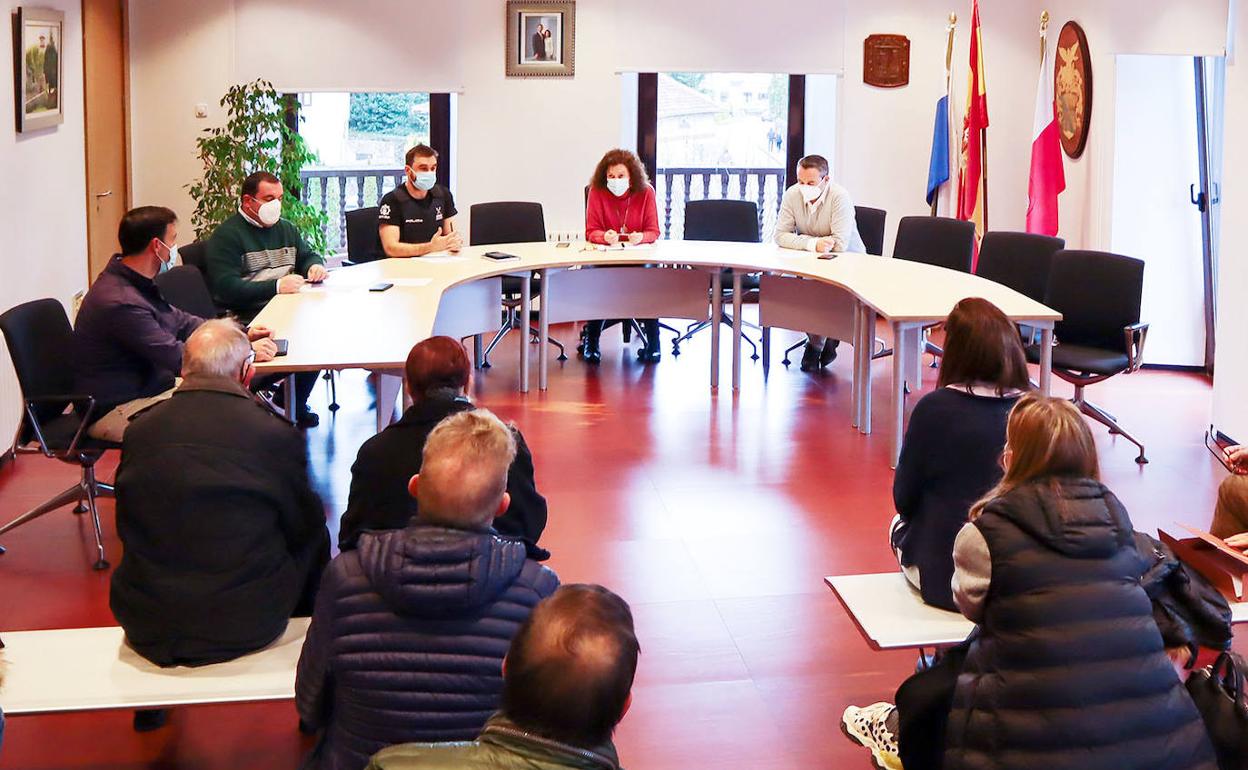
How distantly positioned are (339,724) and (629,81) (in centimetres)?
843

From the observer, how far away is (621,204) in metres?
8.52

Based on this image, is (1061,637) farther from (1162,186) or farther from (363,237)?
(1162,186)

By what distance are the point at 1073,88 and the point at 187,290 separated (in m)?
5.78

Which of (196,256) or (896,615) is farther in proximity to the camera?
(196,256)

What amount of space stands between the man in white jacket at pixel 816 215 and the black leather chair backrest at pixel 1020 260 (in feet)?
2.75

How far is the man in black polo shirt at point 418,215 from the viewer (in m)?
7.85

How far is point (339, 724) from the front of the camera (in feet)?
9.15

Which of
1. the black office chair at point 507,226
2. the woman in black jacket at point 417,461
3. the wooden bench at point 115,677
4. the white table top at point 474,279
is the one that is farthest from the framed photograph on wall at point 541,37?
the wooden bench at point 115,677

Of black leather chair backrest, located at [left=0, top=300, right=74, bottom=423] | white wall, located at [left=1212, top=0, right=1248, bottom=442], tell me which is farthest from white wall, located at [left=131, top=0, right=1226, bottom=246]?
black leather chair backrest, located at [left=0, top=300, right=74, bottom=423]

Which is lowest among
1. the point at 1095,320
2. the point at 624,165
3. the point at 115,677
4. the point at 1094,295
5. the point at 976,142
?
the point at 115,677

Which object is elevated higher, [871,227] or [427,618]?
[871,227]

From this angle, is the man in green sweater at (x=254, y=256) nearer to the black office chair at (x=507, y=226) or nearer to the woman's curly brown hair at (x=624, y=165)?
the woman's curly brown hair at (x=624, y=165)

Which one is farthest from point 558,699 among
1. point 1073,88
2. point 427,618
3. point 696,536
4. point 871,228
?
point 1073,88

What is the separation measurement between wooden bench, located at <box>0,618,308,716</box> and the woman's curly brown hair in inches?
201
